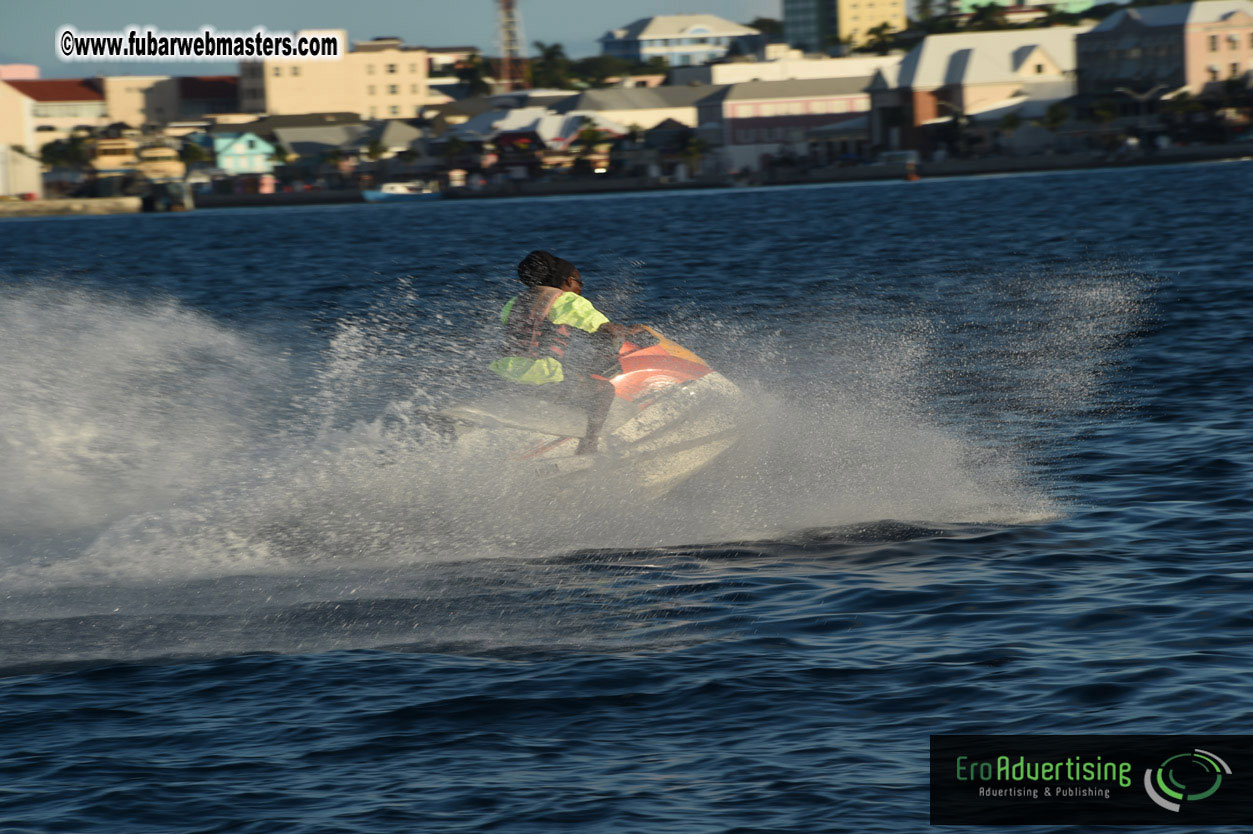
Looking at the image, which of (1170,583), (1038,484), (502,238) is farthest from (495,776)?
(502,238)

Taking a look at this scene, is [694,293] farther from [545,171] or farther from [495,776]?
[545,171]

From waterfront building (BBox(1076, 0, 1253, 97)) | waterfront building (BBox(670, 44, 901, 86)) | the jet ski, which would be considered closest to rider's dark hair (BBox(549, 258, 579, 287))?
the jet ski

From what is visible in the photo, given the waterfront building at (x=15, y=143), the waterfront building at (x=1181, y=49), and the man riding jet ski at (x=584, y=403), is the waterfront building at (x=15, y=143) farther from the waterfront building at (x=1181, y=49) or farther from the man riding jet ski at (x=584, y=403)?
the man riding jet ski at (x=584, y=403)

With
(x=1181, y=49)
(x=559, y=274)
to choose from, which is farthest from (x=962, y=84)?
(x=559, y=274)

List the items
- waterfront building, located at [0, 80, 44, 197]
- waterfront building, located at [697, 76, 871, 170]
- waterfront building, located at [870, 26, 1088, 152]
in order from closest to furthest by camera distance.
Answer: waterfront building, located at [870, 26, 1088, 152] < waterfront building, located at [0, 80, 44, 197] < waterfront building, located at [697, 76, 871, 170]

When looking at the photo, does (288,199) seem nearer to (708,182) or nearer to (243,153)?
(243,153)

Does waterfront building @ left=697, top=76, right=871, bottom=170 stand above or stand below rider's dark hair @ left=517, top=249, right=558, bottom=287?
above

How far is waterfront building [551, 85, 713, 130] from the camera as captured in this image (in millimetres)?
161500

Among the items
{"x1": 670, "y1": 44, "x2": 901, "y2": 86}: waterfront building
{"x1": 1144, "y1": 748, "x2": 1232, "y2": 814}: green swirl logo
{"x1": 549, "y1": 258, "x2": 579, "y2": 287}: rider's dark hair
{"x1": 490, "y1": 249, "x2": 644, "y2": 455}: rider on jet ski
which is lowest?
{"x1": 1144, "y1": 748, "x2": 1232, "y2": 814}: green swirl logo

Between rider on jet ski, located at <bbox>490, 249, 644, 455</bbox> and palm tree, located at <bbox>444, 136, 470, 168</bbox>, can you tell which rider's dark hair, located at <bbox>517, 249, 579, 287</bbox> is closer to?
rider on jet ski, located at <bbox>490, 249, 644, 455</bbox>

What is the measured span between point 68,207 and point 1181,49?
312ft

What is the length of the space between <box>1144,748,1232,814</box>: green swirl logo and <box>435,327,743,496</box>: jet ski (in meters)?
6.29

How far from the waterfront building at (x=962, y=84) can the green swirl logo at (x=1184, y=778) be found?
133194 mm

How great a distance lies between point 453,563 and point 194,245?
71.6 m
